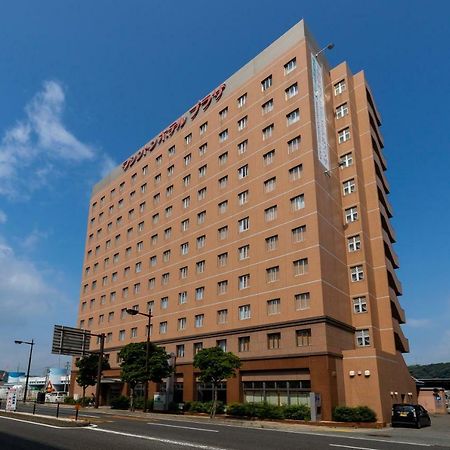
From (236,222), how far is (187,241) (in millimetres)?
8595

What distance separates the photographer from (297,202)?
4084 centimetres

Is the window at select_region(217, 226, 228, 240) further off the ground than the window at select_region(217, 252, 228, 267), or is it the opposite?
the window at select_region(217, 226, 228, 240)

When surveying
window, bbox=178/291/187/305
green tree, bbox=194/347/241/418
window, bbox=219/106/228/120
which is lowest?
green tree, bbox=194/347/241/418

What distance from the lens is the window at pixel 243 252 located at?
144 feet

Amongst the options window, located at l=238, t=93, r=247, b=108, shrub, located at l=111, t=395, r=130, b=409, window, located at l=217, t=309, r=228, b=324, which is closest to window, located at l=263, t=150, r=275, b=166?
window, located at l=238, t=93, r=247, b=108

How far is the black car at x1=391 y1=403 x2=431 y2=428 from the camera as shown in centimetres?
2936

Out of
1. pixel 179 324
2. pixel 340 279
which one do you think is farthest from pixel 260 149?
pixel 179 324

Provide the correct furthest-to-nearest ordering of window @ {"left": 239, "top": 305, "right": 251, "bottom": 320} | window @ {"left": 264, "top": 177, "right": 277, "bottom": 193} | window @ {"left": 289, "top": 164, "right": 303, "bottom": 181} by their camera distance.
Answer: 1. window @ {"left": 264, "top": 177, "right": 277, "bottom": 193}
2. window @ {"left": 239, "top": 305, "right": 251, "bottom": 320}
3. window @ {"left": 289, "top": 164, "right": 303, "bottom": 181}

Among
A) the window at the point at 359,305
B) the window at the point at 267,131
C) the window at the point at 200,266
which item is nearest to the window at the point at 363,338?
the window at the point at 359,305

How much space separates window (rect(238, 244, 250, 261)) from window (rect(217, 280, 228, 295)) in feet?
10.2

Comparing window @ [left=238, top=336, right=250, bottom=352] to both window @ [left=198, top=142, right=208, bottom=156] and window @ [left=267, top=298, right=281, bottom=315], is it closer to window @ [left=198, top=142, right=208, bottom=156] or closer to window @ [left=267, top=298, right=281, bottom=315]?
window @ [left=267, top=298, right=281, bottom=315]

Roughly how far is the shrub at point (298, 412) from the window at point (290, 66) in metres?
32.0

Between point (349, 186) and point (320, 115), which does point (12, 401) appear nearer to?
point (349, 186)

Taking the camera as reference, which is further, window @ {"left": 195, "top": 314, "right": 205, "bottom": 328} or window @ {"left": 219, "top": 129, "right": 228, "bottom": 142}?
window @ {"left": 219, "top": 129, "right": 228, "bottom": 142}
